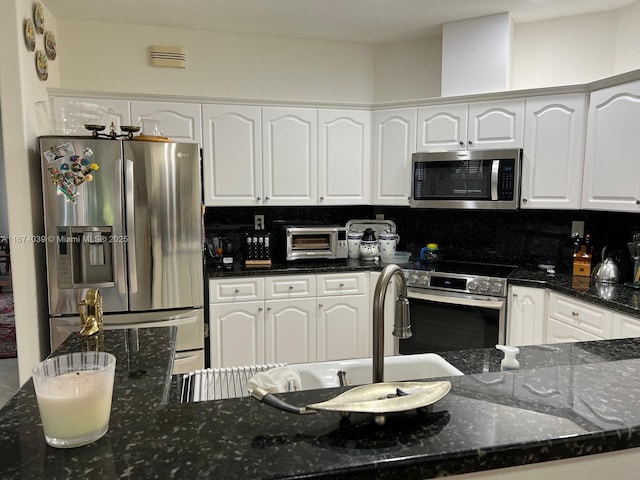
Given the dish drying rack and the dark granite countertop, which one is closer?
the dish drying rack

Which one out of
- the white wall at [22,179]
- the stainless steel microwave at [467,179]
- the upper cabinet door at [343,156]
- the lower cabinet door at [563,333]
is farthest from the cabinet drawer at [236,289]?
the lower cabinet door at [563,333]

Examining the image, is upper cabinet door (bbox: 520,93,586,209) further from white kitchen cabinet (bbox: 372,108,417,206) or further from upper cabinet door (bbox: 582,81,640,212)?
white kitchen cabinet (bbox: 372,108,417,206)

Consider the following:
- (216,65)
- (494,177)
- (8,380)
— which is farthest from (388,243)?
(8,380)

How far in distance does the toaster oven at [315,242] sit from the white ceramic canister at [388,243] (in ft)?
1.01

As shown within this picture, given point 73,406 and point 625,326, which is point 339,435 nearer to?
point 73,406

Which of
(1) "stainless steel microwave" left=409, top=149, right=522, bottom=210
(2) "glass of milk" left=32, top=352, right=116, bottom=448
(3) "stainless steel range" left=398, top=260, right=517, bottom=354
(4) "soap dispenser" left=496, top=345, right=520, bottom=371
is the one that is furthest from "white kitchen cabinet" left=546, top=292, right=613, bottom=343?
(2) "glass of milk" left=32, top=352, right=116, bottom=448

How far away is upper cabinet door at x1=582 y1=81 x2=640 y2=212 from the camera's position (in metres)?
2.65

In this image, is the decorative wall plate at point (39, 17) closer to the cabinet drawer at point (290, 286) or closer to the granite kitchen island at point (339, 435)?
the cabinet drawer at point (290, 286)

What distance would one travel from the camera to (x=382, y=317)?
982 mm

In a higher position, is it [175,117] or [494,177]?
[175,117]

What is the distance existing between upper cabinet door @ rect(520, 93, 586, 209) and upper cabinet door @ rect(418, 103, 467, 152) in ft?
1.43

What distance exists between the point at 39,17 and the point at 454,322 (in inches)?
132

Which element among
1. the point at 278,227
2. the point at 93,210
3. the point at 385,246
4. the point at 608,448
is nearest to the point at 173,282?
the point at 93,210

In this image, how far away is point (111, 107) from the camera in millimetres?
3236
